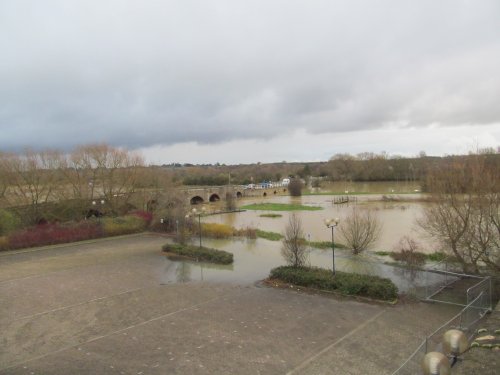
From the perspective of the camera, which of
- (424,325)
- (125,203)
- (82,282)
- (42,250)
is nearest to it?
(424,325)

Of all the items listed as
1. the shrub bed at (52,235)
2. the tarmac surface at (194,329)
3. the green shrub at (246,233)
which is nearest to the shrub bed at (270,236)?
the green shrub at (246,233)

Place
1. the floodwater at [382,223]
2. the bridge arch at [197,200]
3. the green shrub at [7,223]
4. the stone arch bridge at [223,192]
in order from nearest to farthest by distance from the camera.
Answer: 1. the floodwater at [382,223]
2. the green shrub at [7,223]
3. the stone arch bridge at [223,192]
4. the bridge arch at [197,200]

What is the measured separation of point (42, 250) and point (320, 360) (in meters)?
24.2

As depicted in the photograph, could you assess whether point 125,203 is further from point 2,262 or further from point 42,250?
point 2,262

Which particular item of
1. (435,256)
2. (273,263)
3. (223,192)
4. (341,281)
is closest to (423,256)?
(435,256)

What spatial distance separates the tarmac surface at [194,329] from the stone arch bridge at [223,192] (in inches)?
1425

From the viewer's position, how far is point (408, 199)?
58656 millimetres

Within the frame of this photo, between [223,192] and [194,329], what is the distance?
198 ft

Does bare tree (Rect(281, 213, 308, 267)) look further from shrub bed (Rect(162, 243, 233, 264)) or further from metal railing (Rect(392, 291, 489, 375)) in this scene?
metal railing (Rect(392, 291, 489, 375))

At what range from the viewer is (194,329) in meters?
11.6

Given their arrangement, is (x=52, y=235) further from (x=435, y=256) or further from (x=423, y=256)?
(x=435, y=256)

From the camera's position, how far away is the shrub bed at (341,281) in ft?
45.2

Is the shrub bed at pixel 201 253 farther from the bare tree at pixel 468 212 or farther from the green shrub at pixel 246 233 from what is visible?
the bare tree at pixel 468 212

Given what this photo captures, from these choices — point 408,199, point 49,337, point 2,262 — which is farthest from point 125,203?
point 408,199
